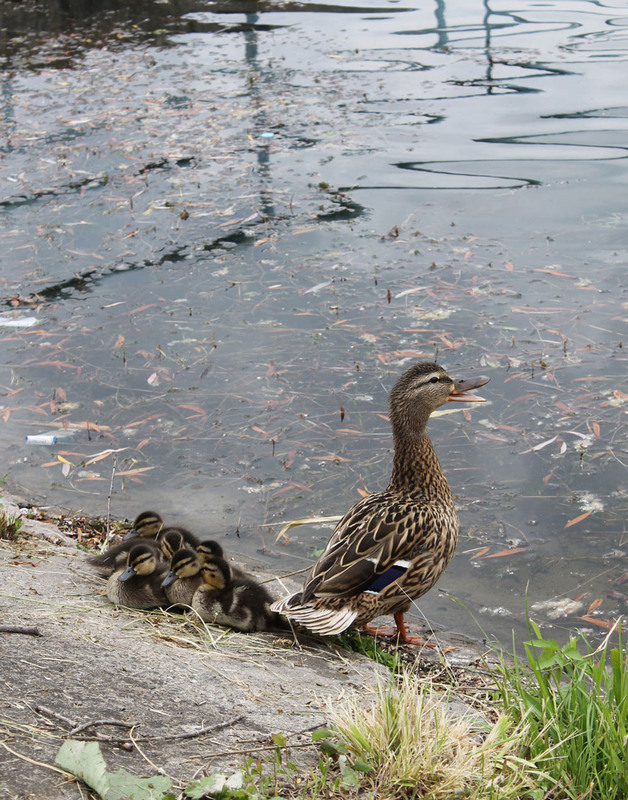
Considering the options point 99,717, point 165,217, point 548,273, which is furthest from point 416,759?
point 165,217

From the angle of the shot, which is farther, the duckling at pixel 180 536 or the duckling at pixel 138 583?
the duckling at pixel 180 536

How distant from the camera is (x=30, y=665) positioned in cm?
325

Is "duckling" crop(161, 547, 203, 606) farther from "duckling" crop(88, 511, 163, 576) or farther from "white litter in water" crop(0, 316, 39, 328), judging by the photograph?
"white litter in water" crop(0, 316, 39, 328)

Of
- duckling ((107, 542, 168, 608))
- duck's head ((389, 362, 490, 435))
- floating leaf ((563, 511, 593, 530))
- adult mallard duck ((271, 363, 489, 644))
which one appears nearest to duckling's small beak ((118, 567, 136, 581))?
duckling ((107, 542, 168, 608))

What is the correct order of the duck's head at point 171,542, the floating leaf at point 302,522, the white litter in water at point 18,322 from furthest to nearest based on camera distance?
1. the white litter in water at point 18,322
2. the floating leaf at point 302,522
3. the duck's head at point 171,542

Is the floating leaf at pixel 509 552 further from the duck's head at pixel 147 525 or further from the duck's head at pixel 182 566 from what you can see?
the duck's head at pixel 147 525

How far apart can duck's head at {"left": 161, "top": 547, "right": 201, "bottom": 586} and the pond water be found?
88cm

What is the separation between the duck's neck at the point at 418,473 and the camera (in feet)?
16.2

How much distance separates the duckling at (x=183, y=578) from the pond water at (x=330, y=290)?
85 centimetres

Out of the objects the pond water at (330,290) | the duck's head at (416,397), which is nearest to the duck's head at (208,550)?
the pond water at (330,290)

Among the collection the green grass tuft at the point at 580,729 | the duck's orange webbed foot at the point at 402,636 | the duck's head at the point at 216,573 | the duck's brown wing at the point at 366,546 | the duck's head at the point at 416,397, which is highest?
the duck's head at the point at 416,397

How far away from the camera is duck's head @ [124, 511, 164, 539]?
527cm

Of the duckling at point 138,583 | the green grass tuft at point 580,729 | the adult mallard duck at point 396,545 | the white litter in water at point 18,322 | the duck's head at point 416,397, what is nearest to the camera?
the green grass tuft at point 580,729

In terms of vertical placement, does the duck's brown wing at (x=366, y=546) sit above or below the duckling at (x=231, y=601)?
above
